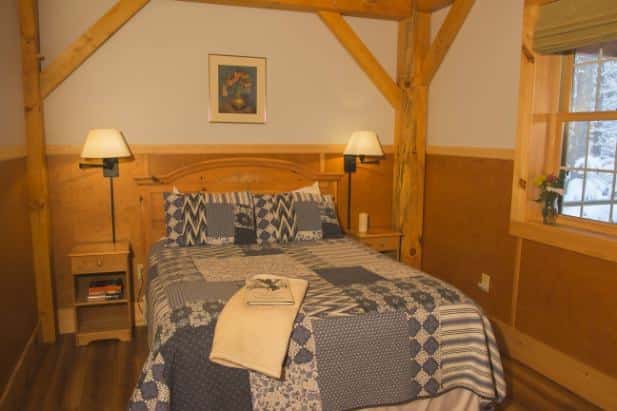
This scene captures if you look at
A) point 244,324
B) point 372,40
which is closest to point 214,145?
point 372,40

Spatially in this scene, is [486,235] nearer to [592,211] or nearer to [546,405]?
[592,211]

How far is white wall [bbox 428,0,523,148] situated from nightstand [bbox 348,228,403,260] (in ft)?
2.83

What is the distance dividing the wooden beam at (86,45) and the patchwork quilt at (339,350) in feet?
5.79

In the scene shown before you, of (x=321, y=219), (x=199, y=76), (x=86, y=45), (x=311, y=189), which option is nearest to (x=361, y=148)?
(x=311, y=189)

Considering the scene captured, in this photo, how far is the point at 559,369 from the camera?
295 centimetres

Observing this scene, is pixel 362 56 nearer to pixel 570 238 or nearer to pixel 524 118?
pixel 524 118

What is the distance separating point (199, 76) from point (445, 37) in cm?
195

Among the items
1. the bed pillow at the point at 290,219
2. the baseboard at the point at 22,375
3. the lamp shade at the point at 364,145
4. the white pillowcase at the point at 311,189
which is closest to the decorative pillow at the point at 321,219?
the bed pillow at the point at 290,219

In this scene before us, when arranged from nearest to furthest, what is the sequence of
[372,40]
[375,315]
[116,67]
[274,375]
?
[274,375], [375,315], [116,67], [372,40]

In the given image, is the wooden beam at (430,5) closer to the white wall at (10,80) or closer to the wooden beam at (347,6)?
the wooden beam at (347,6)

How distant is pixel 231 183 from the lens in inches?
152

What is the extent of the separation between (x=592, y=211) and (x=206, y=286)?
2291 millimetres

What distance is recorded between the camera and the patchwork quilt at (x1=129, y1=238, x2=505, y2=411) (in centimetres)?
198

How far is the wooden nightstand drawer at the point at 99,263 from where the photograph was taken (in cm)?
327
